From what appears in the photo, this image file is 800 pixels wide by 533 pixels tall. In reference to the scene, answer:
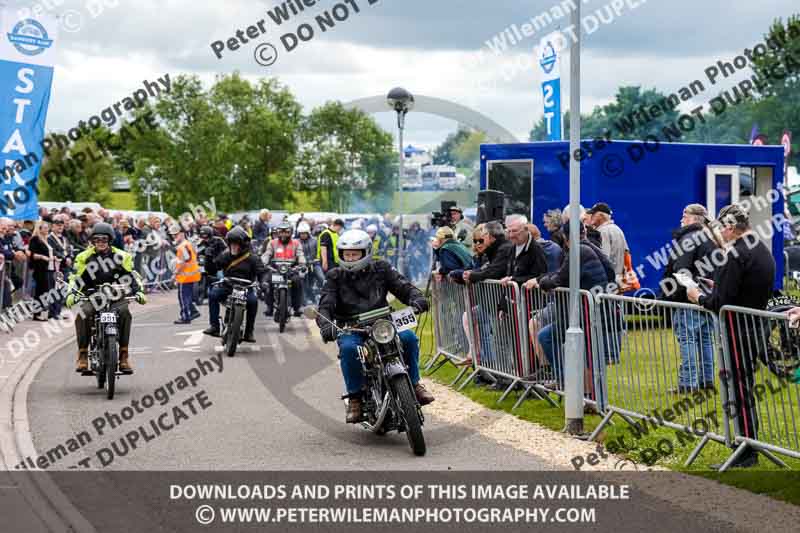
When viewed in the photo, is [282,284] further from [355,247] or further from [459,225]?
[355,247]

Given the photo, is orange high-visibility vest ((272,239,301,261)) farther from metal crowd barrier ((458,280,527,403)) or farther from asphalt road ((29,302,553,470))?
metal crowd barrier ((458,280,527,403))

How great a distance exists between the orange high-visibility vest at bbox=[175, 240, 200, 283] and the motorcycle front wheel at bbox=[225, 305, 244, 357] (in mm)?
5984

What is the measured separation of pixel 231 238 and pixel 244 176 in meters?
69.0

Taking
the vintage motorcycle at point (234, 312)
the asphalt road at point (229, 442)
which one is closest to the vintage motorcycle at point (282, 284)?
the vintage motorcycle at point (234, 312)

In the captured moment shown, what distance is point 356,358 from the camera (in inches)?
376

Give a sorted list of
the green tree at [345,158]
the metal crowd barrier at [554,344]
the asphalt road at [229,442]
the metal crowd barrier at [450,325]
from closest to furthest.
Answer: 1. the asphalt road at [229,442]
2. the metal crowd barrier at [554,344]
3. the metal crowd barrier at [450,325]
4. the green tree at [345,158]

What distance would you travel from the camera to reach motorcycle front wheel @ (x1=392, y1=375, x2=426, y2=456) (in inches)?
346

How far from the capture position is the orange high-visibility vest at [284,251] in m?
20.8

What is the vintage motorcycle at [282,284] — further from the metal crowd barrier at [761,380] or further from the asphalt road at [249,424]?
the metal crowd barrier at [761,380]

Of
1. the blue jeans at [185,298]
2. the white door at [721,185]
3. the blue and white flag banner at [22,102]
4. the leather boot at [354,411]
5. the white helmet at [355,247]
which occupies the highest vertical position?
the blue and white flag banner at [22,102]

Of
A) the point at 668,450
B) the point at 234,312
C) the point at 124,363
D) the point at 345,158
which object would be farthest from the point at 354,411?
the point at 345,158

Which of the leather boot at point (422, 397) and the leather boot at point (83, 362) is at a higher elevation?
the leather boot at point (422, 397)

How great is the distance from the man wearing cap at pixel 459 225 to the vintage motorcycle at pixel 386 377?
275 inches

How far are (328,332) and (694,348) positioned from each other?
2.90 meters
